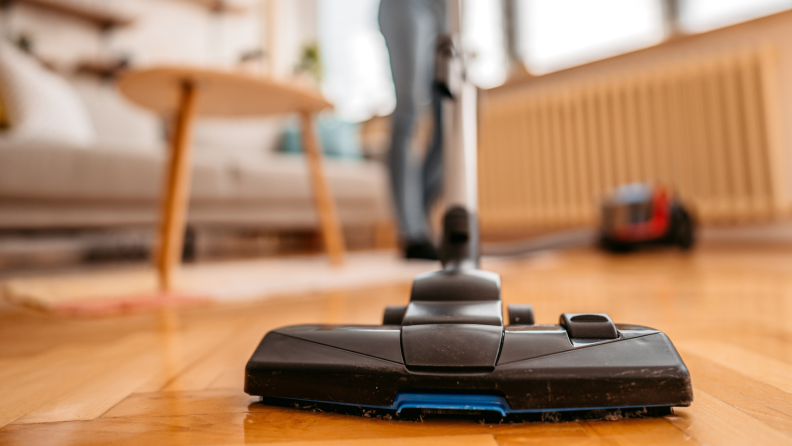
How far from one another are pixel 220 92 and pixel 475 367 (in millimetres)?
1165

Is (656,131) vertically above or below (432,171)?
above

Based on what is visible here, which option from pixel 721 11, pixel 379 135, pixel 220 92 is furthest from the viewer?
pixel 379 135

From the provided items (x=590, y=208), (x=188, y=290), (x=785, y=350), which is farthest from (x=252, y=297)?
(x=590, y=208)

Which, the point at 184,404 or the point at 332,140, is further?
the point at 332,140

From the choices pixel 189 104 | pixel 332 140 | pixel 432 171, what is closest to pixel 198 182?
pixel 189 104

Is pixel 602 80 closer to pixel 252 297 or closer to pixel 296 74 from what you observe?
pixel 296 74

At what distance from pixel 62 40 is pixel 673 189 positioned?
3203 millimetres

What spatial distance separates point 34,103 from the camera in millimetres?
1756

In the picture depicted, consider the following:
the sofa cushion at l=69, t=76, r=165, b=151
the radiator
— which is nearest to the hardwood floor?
the radiator

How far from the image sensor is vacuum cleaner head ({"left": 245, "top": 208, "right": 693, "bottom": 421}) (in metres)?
0.32

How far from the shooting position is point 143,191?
174 centimetres

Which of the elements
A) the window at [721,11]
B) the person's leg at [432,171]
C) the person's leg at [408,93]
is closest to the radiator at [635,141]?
the window at [721,11]

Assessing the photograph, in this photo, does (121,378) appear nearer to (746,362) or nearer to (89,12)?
(746,362)

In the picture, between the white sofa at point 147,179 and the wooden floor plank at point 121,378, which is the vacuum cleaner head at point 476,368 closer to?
the wooden floor plank at point 121,378
